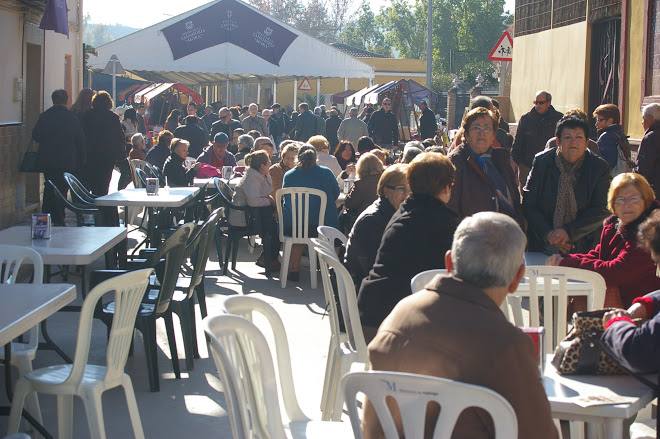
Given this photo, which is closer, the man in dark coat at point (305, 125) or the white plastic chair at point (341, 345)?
the white plastic chair at point (341, 345)

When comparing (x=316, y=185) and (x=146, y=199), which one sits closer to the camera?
(x=316, y=185)

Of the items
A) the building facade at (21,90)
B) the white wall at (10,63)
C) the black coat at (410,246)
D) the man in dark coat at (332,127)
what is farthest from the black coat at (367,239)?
the man in dark coat at (332,127)

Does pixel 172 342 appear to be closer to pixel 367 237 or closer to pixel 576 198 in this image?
pixel 367 237

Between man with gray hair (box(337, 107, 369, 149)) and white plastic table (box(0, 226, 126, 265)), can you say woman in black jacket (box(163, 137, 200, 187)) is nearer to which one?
white plastic table (box(0, 226, 126, 265))

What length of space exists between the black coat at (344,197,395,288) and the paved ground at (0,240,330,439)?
92 centimetres

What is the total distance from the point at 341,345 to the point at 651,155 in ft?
21.5

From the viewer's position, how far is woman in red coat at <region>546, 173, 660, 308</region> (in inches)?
255

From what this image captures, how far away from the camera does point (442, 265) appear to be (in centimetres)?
597

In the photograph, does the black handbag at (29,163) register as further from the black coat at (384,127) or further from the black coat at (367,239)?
the black coat at (384,127)

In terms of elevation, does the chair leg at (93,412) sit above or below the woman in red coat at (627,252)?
below

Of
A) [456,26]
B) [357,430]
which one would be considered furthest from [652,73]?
[456,26]

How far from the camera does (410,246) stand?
5.89 meters

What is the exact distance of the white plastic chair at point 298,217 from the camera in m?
11.9

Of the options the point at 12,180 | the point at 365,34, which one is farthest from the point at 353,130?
the point at 365,34
